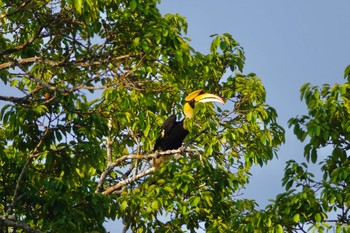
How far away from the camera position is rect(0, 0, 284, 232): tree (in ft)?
33.0

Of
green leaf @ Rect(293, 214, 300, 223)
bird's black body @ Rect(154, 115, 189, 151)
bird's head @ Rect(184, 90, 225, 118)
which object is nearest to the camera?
green leaf @ Rect(293, 214, 300, 223)

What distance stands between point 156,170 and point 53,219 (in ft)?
11.8

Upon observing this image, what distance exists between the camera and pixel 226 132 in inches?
515

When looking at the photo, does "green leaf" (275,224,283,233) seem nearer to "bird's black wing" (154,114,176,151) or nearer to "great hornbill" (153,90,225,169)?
"great hornbill" (153,90,225,169)

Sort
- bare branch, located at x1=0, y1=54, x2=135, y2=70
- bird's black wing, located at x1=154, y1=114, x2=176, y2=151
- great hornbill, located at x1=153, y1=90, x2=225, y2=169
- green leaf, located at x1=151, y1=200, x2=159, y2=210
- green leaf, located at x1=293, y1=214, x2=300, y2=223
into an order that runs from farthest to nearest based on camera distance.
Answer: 1. bird's black wing, located at x1=154, y1=114, x2=176, y2=151
2. great hornbill, located at x1=153, y1=90, x2=225, y2=169
3. green leaf, located at x1=151, y1=200, x2=159, y2=210
4. bare branch, located at x1=0, y1=54, x2=135, y2=70
5. green leaf, located at x1=293, y1=214, x2=300, y2=223

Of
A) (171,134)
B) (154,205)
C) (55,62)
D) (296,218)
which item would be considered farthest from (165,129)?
(296,218)

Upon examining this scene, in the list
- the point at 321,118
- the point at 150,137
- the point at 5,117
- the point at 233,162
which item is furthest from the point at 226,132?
the point at 5,117

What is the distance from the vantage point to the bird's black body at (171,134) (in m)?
14.8

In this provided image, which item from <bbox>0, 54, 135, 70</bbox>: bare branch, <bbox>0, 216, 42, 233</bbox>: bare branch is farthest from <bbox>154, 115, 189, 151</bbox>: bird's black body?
<bbox>0, 216, 42, 233</bbox>: bare branch

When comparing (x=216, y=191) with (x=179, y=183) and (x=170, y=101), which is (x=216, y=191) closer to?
(x=179, y=183)

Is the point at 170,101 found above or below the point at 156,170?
above

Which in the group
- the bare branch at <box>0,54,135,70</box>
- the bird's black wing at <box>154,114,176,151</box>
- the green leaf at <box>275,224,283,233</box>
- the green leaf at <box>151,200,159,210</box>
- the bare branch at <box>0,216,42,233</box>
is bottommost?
the green leaf at <box>275,224,283,233</box>

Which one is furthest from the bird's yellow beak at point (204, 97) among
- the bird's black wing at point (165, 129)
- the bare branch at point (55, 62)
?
the bare branch at point (55, 62)

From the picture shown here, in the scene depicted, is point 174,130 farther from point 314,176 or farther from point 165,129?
point 314,176
